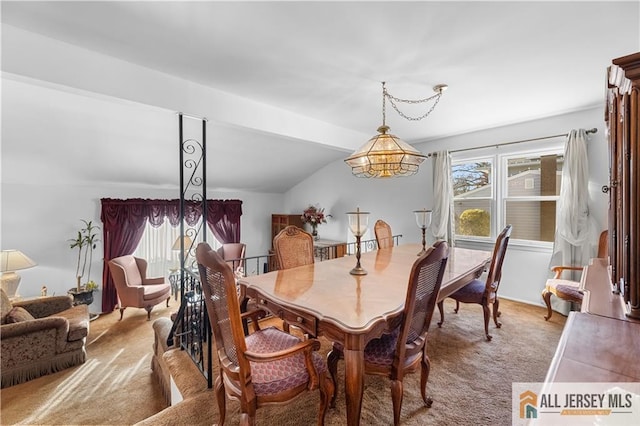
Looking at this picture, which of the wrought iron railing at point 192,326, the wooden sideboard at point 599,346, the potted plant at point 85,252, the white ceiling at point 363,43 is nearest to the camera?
the wooden sideboard at point 599,346

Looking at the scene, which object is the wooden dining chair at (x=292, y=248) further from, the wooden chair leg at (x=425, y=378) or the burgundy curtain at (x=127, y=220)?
the burgundy curtain at (x=127, y=220)

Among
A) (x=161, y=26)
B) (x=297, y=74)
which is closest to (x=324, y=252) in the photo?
(x=297, y=74)

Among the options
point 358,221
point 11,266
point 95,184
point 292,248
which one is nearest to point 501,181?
point 358,221

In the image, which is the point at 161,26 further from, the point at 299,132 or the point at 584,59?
the point at 584,59

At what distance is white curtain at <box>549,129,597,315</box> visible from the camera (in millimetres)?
2977

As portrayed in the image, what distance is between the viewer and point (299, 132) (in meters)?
3.38

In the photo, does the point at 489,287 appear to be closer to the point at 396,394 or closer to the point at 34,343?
the point at 396,394

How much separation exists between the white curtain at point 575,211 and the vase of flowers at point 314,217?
146 inches

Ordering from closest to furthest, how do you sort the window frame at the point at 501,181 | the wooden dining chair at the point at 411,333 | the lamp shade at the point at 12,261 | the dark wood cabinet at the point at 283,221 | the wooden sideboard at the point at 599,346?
the wooden sideboard at the point at 599,346, the wooden dining chair at the point at 411,333, the lamp shade at the point at 12,261, the window frame at the point at 501,181, the dark wood cabinet at the point at 283,221

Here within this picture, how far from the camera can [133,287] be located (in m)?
3.98

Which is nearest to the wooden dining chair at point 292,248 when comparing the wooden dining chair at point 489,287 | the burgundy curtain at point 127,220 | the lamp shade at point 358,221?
the lamp shade at point 358,221

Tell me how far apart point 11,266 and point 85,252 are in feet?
3.77

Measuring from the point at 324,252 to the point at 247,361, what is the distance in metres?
3.96

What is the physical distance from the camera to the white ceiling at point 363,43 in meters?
1.52
